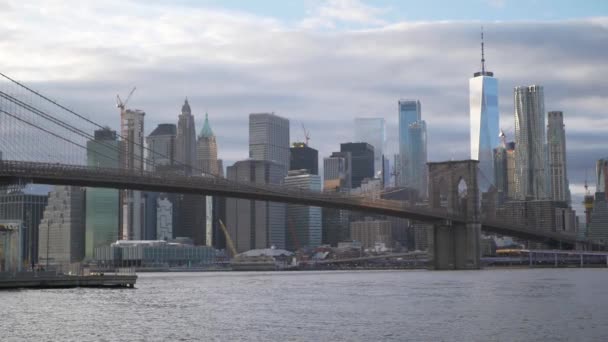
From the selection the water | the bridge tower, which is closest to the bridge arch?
the bridge tower

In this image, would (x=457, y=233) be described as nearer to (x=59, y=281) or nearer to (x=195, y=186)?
(x=195, y=186)

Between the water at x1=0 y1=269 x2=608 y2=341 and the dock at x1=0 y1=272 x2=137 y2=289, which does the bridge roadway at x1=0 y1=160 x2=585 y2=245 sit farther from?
the water at x1=0 y1=269 x2=608 y2=341

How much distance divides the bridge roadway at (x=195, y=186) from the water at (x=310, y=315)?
1137 cm

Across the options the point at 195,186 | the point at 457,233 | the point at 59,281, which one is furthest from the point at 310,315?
the point at 457,233

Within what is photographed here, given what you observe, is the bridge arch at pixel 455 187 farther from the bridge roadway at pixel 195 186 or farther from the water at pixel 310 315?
the water at pixel 310 315

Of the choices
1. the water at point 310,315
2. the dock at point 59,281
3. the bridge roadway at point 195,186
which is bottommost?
the water at point 310,315

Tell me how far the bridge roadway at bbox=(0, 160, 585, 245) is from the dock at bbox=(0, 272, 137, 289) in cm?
741

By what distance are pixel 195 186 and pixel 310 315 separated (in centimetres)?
3996

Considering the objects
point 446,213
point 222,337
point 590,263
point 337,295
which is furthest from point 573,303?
point 590,263

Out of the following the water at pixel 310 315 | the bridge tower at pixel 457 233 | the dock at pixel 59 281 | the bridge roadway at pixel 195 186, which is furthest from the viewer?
the bridge tower at pixel 457 233

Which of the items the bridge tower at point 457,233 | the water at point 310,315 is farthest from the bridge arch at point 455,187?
the water at point 310,315

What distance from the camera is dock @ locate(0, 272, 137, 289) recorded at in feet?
210

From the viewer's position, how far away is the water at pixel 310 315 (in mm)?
35500

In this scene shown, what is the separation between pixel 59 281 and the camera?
66812 mm
